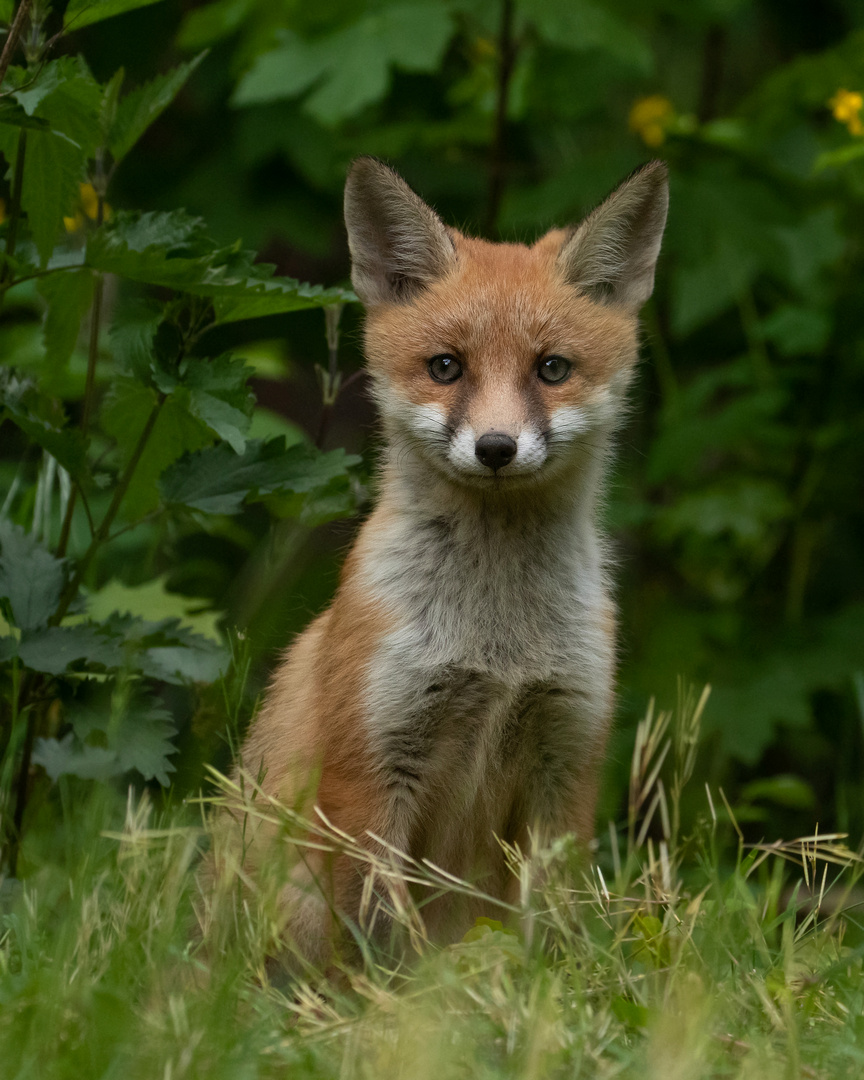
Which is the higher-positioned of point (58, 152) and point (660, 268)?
point (58, 152)

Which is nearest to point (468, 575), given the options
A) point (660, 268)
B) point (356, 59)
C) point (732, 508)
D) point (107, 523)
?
point (107, 523)

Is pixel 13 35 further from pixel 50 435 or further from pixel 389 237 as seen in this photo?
pixel 389 237

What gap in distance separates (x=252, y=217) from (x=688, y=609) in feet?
9.57

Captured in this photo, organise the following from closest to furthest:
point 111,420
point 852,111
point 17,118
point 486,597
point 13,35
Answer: point 17,118 → point 13,35 → point 486,597 → point 111,420 → point 852,111

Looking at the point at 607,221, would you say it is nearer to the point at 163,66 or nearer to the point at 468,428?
the point at 468,428

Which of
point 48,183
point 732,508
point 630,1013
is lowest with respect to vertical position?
point 630,1013

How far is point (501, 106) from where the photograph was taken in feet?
16.7

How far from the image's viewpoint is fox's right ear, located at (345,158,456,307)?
346cm

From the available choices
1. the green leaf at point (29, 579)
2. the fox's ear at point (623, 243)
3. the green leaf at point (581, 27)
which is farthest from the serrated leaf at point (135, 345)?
the green leaf at point (581, 27)

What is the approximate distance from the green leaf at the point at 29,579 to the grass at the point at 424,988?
1.78 ft

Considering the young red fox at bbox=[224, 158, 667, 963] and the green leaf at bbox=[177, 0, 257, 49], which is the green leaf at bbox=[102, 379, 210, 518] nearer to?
the young red fox at bbox=[224, 158, 667, 963]

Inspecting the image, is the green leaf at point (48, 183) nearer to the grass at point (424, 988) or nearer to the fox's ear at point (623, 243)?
the fox's ear at point (623, 243)

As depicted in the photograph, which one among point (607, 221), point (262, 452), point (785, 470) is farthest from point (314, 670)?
point (785, 470)

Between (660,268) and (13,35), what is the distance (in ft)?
13.0
